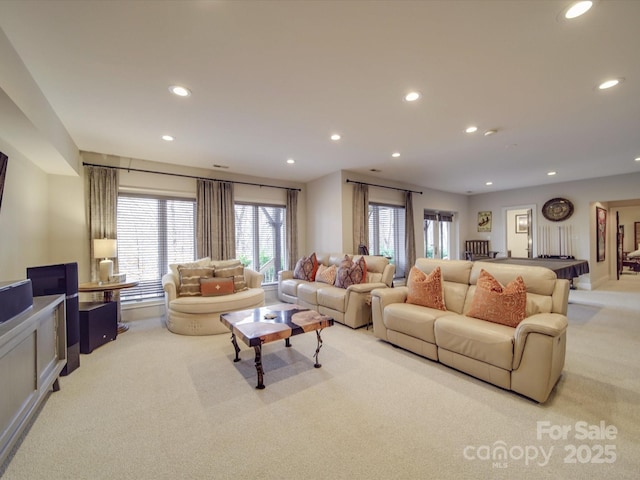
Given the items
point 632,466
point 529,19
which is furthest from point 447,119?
point 632,466

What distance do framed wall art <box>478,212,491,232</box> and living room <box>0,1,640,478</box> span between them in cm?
293

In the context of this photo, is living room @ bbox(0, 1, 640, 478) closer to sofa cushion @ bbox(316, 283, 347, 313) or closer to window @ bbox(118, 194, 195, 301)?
window @ bbox(118, 194, 195, 301)

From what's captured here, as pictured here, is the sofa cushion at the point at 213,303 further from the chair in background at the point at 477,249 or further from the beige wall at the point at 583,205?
the beige wall at the point at 583,205

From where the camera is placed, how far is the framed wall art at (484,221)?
8177 millimetres

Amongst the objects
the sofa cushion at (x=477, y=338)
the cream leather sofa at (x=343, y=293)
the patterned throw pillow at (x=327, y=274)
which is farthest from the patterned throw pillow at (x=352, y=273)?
the sofa cushion at (x=477, y=338)

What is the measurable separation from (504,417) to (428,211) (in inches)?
248

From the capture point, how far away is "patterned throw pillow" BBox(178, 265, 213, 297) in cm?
390

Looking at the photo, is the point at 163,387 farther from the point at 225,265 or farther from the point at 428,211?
the point at 428,211

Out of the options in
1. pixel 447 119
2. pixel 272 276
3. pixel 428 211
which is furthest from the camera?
pixel 428 211

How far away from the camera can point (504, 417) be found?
1.93 m

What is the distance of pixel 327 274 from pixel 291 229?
5.73ft

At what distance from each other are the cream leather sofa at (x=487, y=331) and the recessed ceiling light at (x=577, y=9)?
200cm

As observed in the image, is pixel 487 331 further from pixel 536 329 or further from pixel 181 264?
pixel 181 264

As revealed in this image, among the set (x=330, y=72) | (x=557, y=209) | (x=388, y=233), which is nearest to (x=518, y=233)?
(x=557, y=209)
